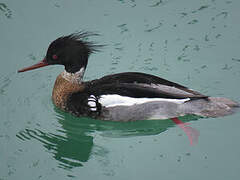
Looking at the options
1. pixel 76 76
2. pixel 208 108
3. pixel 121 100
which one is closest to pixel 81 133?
pixel 121 100

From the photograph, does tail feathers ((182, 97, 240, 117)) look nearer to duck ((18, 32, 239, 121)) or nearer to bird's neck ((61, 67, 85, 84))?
duck ((18, 32, 239, 121))

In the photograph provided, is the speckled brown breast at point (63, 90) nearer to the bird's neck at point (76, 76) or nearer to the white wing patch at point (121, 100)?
the bird's neck at point (76, 76)

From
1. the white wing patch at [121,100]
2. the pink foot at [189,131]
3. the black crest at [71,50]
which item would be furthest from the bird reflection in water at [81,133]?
the black crest at [71,50]

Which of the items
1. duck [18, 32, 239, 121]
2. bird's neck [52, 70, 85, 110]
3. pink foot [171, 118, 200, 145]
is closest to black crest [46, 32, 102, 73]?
duck [18, 32, 239, 121]

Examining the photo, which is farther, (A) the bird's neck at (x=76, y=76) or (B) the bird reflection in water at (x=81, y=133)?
(A) the bird's neck at (x=76, y=76)

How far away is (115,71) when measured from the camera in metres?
6.46

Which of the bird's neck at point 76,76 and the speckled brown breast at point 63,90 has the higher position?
the bird's neck at point 76,76

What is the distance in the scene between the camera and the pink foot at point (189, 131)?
5.28 metres

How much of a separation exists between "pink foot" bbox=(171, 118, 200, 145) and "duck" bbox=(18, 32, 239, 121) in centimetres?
9

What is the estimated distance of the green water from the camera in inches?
193

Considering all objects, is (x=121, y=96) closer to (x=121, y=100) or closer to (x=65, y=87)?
(x=121, y=100)

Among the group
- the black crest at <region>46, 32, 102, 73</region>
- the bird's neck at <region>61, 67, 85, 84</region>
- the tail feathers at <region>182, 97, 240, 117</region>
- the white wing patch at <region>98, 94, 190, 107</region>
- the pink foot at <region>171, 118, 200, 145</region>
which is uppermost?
the black crest at <region>46, 32, 102, 73</region>

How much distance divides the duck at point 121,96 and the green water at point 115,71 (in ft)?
0.45

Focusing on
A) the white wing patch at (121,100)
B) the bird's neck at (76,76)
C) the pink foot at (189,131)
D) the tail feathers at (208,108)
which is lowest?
the pink foot at (189,131)
